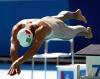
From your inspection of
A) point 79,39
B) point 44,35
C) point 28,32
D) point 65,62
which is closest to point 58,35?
point 44,35

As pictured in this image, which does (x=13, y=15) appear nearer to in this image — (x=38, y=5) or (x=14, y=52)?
(x=38, y=5)

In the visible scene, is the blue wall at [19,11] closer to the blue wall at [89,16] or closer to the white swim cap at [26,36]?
the blue wall at [89,16]

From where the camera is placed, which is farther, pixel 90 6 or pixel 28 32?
pixel 90 6

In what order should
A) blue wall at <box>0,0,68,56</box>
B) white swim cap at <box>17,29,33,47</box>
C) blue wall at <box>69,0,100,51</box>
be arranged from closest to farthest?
white swim cap at <box>17,29,33,47</box> → blue wall at <box>69,0,100,51</box> → blue wall at <box>0,0,68,56</box>

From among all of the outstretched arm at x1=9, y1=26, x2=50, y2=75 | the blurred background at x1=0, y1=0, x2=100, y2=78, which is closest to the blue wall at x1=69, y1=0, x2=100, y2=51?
the blurred background at x1=0, y1=0, x2=100, y2=78

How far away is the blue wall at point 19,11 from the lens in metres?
5.80

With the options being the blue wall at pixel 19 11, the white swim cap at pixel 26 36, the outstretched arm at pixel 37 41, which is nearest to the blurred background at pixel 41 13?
the blue wall at pixel 19 11

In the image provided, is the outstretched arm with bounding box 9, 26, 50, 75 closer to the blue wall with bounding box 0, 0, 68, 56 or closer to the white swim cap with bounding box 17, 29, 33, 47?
the white swim cap with bounding box 17, 29, 33, 47

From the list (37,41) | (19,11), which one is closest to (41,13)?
(19,11)

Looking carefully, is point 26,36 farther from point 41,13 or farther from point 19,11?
point 19,11

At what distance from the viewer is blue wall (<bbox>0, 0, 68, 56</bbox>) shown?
5805 millimetres

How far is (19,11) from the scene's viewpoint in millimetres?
5977

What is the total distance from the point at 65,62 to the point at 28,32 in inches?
117

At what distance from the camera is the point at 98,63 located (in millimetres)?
2301
